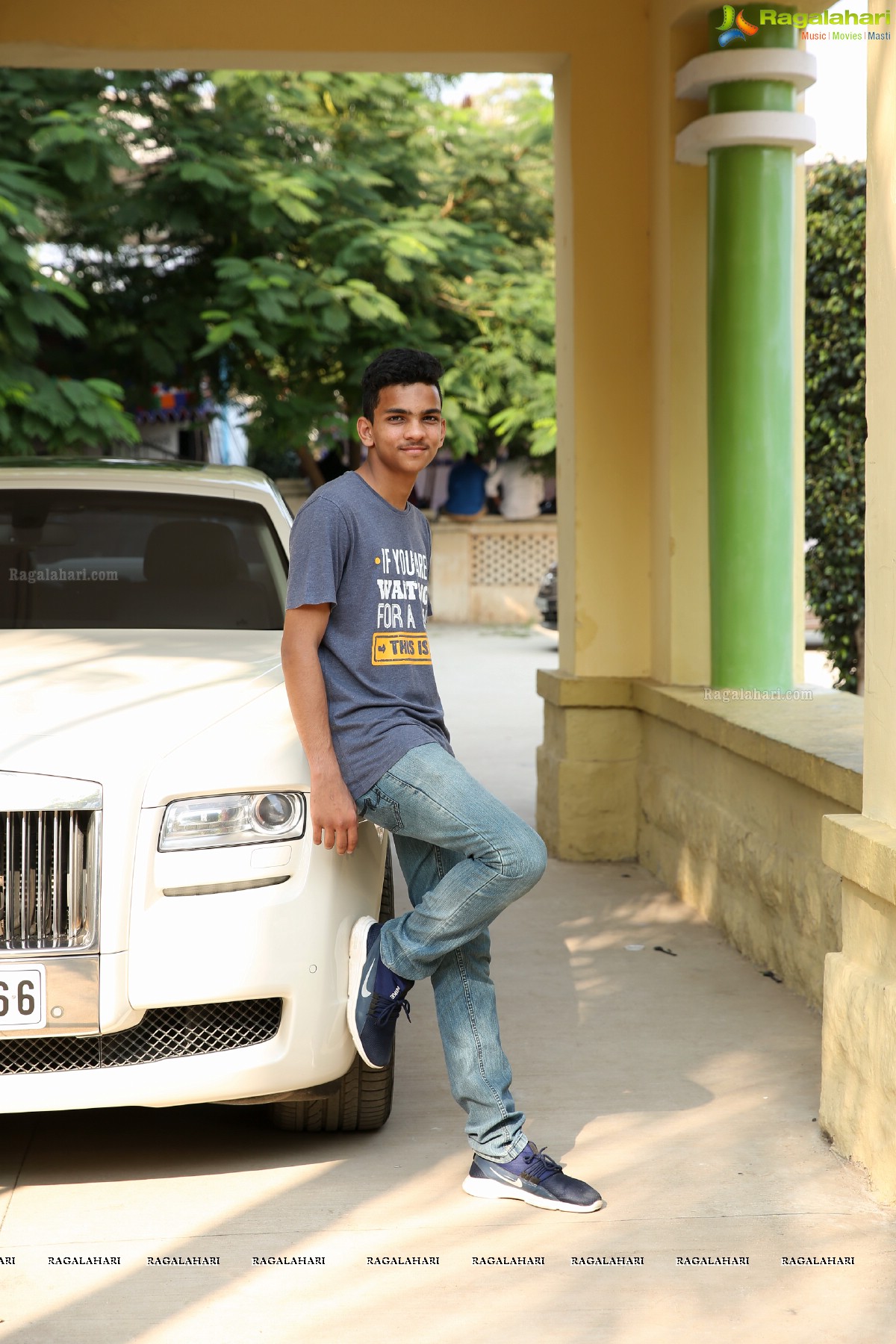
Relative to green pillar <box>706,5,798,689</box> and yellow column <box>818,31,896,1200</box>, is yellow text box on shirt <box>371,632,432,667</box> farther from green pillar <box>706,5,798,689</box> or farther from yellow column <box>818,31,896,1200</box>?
green pillar <box>706,5,798,689</box>

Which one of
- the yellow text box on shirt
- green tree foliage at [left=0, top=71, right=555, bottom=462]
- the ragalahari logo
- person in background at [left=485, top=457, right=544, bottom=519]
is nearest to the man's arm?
the yellow text box on shirt

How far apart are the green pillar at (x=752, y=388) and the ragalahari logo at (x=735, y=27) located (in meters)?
0.03

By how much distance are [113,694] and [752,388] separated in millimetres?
3457

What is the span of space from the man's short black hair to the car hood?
2.59 ft

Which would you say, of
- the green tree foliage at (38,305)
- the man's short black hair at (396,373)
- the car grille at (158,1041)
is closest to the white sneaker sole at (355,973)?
the car grille at (158,1041)

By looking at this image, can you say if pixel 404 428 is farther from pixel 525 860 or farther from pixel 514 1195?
pixel 514 1195

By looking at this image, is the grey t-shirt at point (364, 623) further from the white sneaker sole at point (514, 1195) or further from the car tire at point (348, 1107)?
the white sneaker sole at point (514, 1195)

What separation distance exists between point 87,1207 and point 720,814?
3.06 metres

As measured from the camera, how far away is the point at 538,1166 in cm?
337

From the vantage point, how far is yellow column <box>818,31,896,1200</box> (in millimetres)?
3344

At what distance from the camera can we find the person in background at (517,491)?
77.6 feet

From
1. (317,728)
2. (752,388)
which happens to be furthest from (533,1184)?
(752,388)

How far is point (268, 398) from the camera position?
16.8 m

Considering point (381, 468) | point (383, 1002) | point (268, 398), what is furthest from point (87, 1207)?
point (268, 398)
